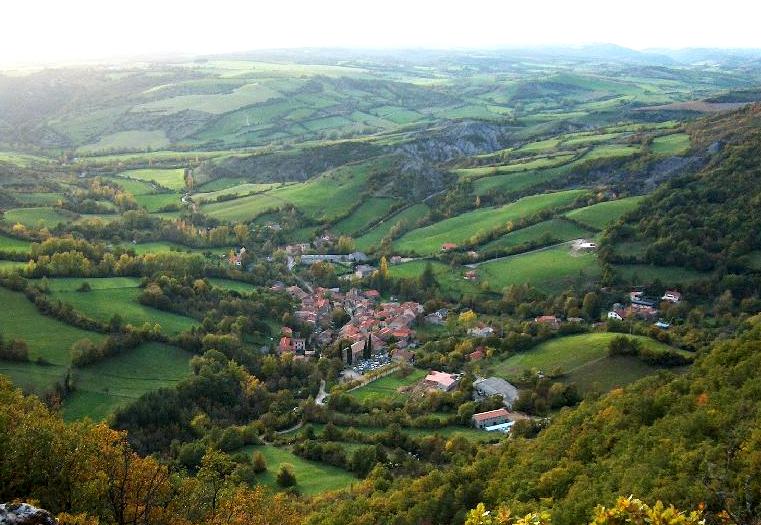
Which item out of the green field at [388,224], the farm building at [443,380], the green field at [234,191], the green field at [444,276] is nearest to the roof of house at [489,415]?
the farm building at [443,380]

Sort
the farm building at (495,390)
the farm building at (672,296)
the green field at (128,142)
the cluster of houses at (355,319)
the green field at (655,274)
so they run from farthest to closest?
1. the green field at (128,142)
2. the green field at (655,274)
3. the farm building at (672,296)
4. the cluster of houses at (355,319)
5. the farm building at (495,390)

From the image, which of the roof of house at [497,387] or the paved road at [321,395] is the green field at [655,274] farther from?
the paved road at [321,395]

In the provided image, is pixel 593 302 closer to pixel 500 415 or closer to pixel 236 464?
pixel 500 415

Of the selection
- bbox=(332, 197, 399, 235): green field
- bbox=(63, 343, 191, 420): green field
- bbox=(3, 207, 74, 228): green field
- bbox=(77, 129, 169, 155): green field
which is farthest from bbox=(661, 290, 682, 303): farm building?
bbox=(77, 129, 169, 155): green field

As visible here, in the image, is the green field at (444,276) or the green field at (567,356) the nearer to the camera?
the green field at (567,356)

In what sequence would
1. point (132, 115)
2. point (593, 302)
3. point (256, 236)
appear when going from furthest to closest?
1. point (132, 115)
2. point (256, 236)
3. point (593, 302)

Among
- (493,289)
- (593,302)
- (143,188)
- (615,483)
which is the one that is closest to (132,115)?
(143,188)

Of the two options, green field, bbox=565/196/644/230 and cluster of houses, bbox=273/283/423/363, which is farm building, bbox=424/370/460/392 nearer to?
cluster of houses, bbox=273/283/423/363
